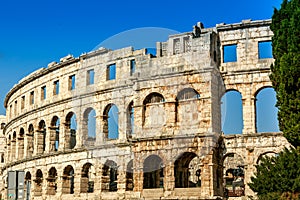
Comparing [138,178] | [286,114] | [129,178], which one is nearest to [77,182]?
[129,178]

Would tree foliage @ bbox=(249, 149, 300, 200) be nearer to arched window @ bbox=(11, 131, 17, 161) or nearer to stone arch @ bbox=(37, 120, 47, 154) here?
stone arch @ bbox=(37, 120, 47, 154)

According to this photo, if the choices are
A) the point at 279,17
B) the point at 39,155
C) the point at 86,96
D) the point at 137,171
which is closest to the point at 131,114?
the point at 86,96

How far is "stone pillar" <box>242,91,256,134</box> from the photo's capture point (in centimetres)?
2616

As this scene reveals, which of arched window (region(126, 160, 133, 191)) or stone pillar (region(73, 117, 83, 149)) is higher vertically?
stone pillar (region(73, 117, 83, 149))

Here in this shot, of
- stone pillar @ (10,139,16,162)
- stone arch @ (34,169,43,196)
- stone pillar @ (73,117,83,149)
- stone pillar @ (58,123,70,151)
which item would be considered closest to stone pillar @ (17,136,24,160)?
stone pillar @ (10,139,16,162)

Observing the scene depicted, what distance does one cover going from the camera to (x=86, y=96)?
31.7 meters

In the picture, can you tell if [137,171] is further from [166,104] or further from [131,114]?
[131,114]

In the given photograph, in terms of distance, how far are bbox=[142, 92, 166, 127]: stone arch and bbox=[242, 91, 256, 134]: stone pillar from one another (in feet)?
14.0

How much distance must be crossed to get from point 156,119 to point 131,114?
469 cm

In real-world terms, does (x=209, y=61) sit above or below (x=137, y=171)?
above

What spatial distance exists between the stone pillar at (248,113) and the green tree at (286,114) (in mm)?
6510

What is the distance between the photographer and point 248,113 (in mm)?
26391

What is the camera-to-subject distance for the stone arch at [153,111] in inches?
1003

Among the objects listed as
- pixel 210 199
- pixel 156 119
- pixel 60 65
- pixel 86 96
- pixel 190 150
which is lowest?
pixel 210 199
